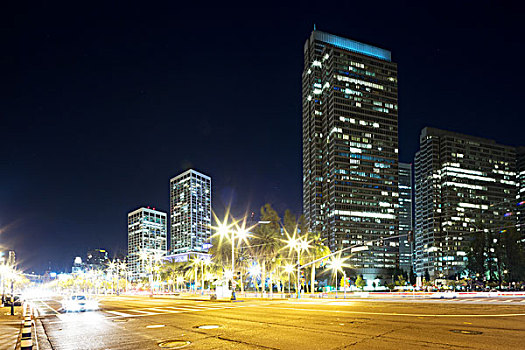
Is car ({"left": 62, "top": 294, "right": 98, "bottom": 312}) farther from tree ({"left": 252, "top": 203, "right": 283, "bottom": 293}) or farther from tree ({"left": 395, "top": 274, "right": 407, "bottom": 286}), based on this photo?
tree ({"left": 395, "top": 274, "right": 407, "bottom": 286})

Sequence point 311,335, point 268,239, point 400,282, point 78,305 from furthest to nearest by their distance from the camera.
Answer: point 400,282, point 268,239, point 78,305, point 311,335

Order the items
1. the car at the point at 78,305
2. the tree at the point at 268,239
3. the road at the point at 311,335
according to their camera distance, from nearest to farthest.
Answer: the road at the point at 311,335 < the car at the point at 78,305 < the tree at the point at 268,239

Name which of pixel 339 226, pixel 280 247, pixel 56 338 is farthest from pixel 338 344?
pixel 339 226

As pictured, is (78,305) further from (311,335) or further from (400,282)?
(400,282)

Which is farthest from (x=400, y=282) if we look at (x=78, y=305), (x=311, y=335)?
(x=311, y=335)

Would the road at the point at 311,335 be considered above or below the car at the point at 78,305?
above

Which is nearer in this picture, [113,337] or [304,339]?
[304,339]

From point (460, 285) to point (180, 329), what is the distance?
450 ft

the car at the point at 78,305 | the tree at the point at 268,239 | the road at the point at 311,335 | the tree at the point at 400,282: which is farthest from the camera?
the tree at the point at 400,282

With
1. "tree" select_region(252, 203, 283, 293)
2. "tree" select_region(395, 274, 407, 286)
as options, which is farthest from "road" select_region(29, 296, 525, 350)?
"tree" select_region(395, 274, 407, 286)

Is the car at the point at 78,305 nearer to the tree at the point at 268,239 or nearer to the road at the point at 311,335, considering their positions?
the road at the point at 311,335

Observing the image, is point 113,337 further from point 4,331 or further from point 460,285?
point 460,285

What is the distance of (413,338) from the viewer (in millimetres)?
13773

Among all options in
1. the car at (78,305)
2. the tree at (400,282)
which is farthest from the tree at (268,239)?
the tree at (400,282)
